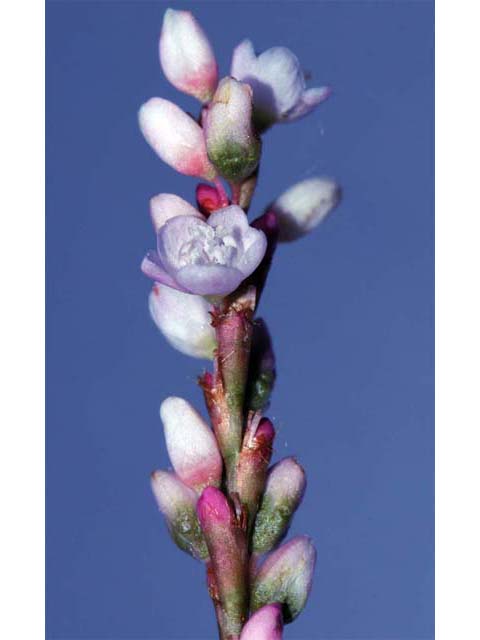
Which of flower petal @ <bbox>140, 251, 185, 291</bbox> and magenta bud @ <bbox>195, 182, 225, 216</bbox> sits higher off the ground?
magenta bud @ <bbox>195, 182, 225, 216</bbox>

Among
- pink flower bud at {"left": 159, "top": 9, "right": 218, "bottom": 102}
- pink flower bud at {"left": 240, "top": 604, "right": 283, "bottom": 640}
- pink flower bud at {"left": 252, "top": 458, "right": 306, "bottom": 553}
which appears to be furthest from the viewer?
pink flower bud at {"left": 159, "top": 9, "right": 218, "bottom": 102}

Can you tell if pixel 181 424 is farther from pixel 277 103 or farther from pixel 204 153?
pixel 277 103

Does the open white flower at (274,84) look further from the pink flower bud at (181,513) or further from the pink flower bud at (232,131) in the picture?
the pink flower bud at (181,513)

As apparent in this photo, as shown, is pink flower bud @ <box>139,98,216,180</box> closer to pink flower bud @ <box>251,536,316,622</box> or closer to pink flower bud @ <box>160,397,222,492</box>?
pink flower bud @ <box>160,397,222,492</box>

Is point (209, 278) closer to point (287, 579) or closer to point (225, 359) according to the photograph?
point (225, 359)

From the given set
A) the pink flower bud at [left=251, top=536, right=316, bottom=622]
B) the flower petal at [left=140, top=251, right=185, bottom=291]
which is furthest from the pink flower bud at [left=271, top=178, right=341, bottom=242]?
the pink flower bud at [left=251, top=536, right=316, bottom=622]

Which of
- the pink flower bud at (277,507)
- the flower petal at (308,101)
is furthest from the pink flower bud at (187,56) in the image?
the pink flower bud at (277,507)

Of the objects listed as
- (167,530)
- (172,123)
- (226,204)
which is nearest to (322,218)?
(226,204)

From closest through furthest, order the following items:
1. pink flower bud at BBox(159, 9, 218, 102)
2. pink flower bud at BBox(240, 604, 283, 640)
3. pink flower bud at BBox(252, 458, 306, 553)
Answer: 1. pink flower bud at BBox(240, 604, 283, 640)
2. pink flower bud at BBox(252, 458, 306, 553)
3. pink flower bud at BBox(159, 9, 218, 102)
